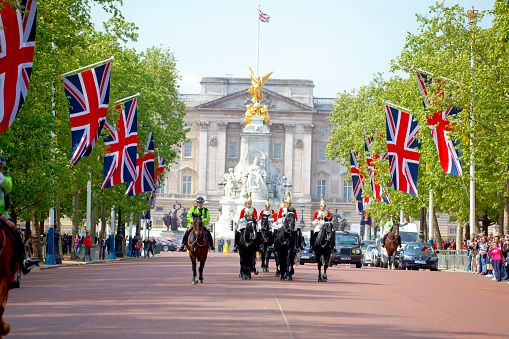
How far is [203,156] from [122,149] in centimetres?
8779

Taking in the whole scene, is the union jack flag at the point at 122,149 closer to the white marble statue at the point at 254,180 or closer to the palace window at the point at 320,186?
the white marble statue at the point at 254,180

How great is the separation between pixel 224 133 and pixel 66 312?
117 metres

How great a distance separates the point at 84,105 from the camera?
3300cm

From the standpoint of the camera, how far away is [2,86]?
24.7m

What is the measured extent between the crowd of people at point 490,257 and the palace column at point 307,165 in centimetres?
8408

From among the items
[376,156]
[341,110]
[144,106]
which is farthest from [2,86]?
[341,110]

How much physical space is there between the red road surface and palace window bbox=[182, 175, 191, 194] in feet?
358

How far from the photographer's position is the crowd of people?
3447 cm

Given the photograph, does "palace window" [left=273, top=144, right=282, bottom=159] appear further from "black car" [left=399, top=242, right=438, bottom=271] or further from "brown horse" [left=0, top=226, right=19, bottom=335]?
"brown horse" [left=0, top=226, right=19, bottom=335]

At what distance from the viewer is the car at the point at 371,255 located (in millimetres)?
54509

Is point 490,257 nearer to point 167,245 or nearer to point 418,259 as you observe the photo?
point 418,259

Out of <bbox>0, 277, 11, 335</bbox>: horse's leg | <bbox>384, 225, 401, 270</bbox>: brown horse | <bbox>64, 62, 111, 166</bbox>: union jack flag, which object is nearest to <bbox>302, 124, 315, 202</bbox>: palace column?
<bbox>384, 225, 401, 270</bbox>: brown horse

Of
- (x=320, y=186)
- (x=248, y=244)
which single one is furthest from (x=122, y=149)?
(x=320, y=186)

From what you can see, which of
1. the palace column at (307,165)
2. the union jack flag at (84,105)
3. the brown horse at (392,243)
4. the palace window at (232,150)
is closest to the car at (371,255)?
Answer: the brown horse at (392,243)
